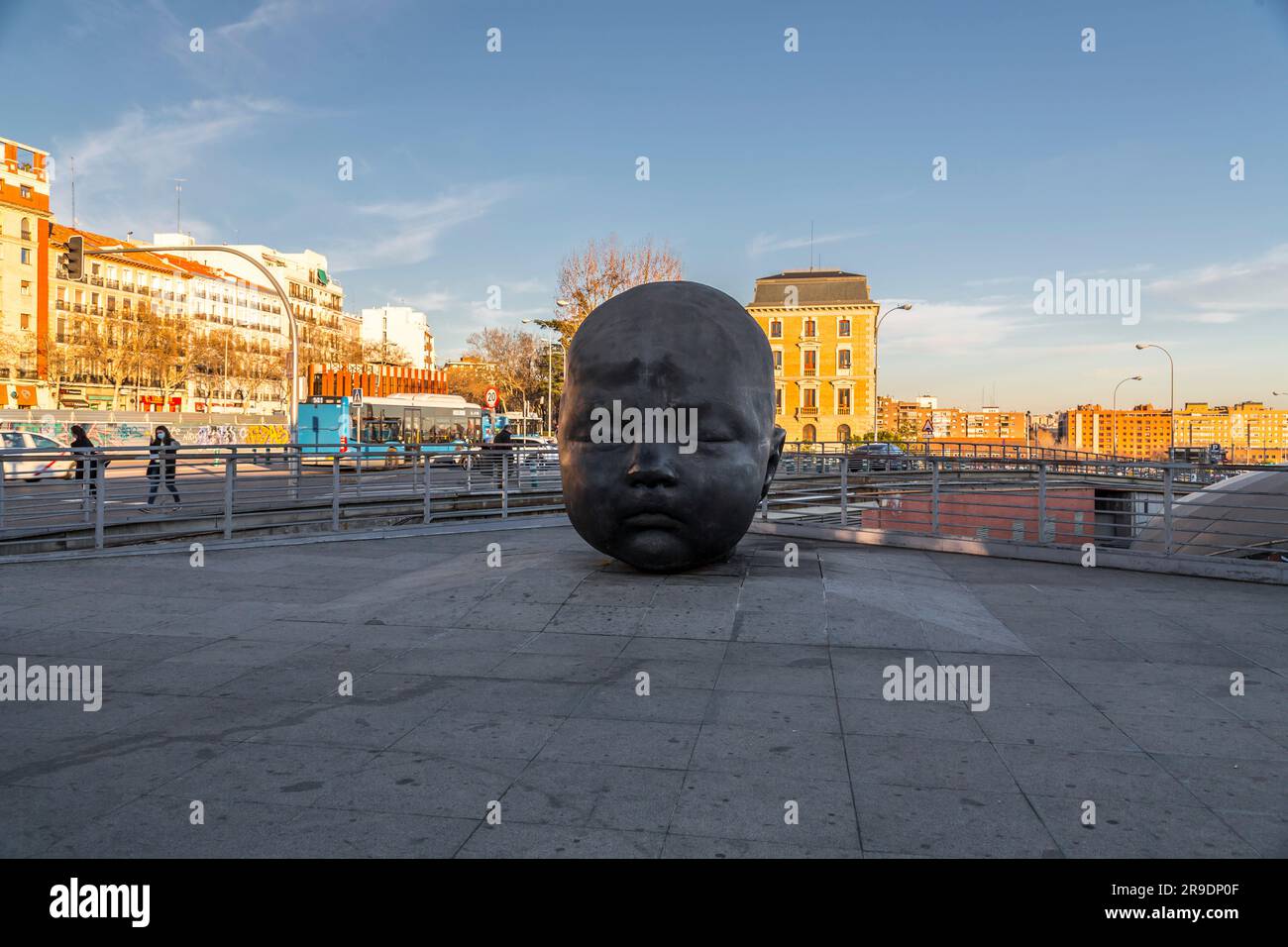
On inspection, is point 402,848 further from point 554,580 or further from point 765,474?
point 765,474

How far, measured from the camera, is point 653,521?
27.4ft

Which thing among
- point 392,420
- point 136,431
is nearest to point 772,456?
point 136,431

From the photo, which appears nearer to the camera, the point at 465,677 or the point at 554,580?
the point at 465,677

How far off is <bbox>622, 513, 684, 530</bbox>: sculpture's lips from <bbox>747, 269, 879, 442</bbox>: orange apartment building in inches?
3188

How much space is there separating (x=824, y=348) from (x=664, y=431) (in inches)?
3307

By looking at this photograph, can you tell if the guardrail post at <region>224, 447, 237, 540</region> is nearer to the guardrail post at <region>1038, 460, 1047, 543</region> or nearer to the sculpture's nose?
the sculpture's nose

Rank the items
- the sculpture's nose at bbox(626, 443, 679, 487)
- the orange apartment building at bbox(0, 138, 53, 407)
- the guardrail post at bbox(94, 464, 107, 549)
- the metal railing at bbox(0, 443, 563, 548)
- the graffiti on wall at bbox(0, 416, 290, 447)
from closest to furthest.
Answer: the sculpture's nose at bbox(626, 443, 679, 487) → the guardrail post at bbox(94, 464, 107, 549) → the metal railing at bbox(0, 443, 563, 548) → the graffiti on wall at bbox(0, 416, 290, 447) → the orange apartment building at bbox(0, 138, 53, 407)

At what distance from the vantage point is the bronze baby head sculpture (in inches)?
320

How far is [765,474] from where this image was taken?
30.2ft

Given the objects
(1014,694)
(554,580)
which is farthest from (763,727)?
(554,580)

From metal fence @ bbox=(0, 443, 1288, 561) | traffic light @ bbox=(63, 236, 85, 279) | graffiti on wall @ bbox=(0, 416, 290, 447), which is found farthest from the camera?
graffiti on wall @ bbox=(0, 416, 290, 447)

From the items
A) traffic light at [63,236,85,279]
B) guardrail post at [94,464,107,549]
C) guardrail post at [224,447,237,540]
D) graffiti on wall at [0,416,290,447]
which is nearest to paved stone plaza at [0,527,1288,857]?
guardrail post at [94,464,107,549]

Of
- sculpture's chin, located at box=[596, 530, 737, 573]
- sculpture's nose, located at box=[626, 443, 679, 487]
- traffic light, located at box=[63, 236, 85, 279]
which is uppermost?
traffic light, located at box=[63, 236, 85, 279]
